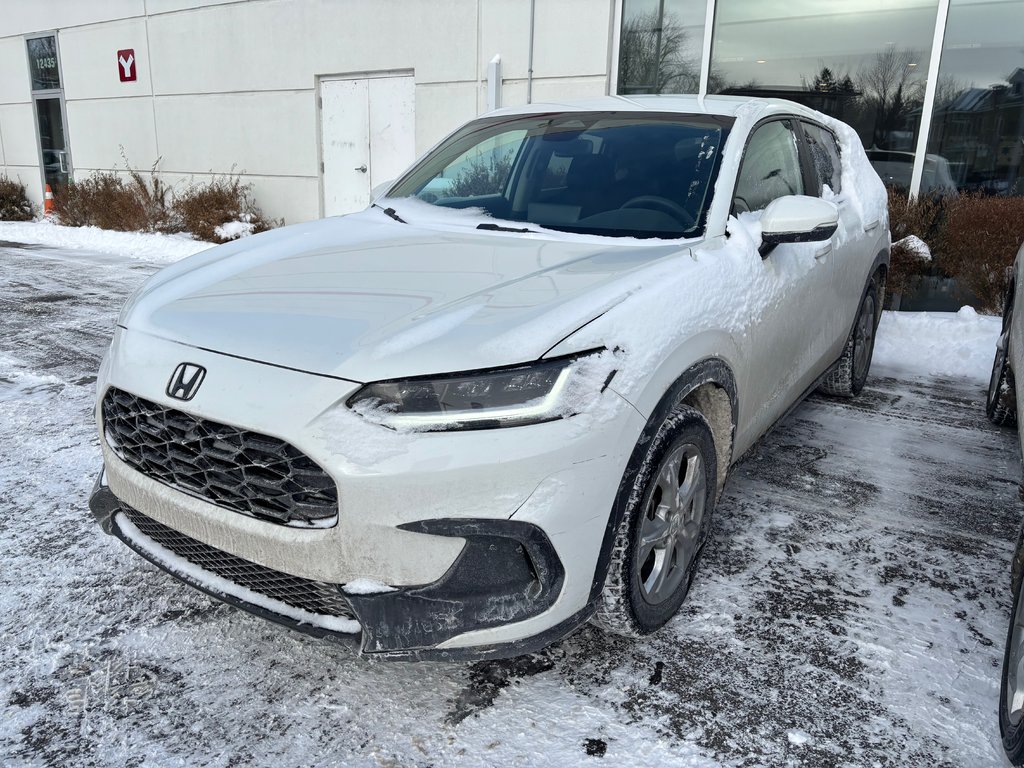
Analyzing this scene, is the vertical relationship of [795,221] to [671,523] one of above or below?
above

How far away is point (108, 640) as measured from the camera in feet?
8.23

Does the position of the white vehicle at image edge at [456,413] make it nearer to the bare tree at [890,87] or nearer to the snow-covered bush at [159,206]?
the bare tree at [890,87]

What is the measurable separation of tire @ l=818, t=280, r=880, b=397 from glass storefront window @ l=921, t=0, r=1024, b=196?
131 inches

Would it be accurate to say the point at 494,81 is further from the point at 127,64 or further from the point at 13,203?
the point at 13,203

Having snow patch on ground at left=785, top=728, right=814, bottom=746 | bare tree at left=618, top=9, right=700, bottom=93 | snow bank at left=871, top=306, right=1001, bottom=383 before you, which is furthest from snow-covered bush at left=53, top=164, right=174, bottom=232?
snow patch on ground at left=785, top=728, right=814, bottom=746

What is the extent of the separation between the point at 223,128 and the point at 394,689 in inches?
461

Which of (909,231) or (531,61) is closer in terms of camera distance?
(909,231)

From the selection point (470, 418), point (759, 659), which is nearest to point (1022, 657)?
point (759, 659)

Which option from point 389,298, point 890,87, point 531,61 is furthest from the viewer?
point 531,61

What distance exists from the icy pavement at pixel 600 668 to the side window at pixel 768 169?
1.32 meters

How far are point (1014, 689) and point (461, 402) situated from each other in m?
→ 1.52

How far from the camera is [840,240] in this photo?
3.88 meters

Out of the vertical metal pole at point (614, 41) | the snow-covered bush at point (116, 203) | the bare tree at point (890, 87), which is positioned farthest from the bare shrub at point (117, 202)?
the bare tree at point (890, 87)

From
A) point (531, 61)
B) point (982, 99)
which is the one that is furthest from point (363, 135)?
point (982, 99)
